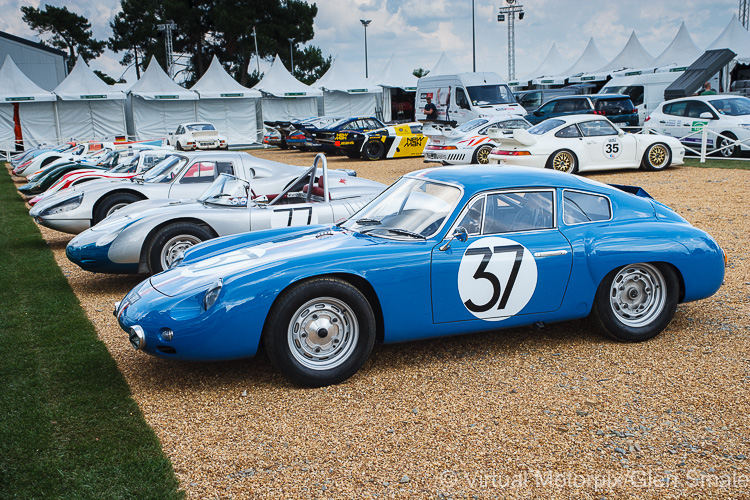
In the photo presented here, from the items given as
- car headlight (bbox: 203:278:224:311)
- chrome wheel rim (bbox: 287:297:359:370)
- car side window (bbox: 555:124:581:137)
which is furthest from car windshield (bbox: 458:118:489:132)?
car headlight (bbox: 203:278:224:311)

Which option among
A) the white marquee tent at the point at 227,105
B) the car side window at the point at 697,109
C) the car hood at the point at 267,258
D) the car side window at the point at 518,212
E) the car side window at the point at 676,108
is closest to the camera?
the car hood at the point at 267,258

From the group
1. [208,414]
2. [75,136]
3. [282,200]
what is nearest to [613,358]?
[208,414]

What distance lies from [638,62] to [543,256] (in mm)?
33179

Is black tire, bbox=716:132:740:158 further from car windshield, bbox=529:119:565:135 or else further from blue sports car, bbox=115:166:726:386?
blue sports car, bbox=115:166:726:386

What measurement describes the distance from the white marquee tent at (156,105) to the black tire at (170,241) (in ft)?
91.6

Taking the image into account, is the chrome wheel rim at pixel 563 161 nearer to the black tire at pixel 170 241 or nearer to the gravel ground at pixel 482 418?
the gravel ground at pixel 482 418

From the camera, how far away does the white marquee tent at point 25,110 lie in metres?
29.4

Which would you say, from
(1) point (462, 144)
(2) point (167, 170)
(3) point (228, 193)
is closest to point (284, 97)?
(1) point (462, 144)

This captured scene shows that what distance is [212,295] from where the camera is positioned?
3756 millimetres

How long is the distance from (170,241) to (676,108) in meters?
15.8

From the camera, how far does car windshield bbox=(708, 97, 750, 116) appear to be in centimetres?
1662

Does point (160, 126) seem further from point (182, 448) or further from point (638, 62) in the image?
point (182, 448)

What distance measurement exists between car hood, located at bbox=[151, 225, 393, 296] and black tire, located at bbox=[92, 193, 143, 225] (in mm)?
5002

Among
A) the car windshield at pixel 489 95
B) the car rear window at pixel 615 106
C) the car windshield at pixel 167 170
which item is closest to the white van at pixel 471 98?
the car windshield at pixel 489 95
